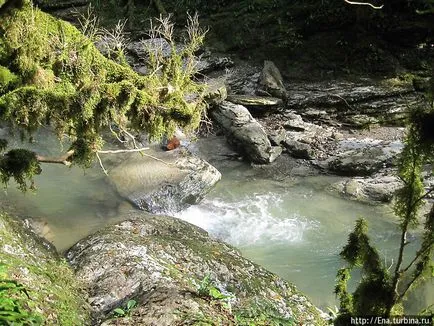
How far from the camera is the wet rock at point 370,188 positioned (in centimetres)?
950

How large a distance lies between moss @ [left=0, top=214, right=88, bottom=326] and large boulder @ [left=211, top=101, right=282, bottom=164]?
6133 mm

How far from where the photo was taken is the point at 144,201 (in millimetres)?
8719

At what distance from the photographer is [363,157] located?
1083cm

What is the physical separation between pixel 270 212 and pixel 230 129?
3059mm

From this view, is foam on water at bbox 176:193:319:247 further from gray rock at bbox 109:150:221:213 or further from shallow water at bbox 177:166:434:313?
gray rock at bbox 109:150:221:213

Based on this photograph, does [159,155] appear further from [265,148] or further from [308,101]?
[308,101]

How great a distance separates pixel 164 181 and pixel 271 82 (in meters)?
5.51

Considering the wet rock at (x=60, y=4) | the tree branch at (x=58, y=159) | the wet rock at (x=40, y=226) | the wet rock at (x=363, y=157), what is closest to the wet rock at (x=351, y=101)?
the wet rock at (x=363, y=157)

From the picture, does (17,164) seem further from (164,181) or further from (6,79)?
(164,181)

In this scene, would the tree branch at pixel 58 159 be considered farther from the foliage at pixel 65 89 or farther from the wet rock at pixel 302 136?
the wet rock at pixel 302 136

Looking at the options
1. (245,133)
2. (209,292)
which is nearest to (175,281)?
(209,292)

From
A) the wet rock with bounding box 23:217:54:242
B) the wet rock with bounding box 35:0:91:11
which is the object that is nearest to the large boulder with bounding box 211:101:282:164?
the wet rock with bounding box 23:217:54:242

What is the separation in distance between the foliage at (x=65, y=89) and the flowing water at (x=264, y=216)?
5.83ft

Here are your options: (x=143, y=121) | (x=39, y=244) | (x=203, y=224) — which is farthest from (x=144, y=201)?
(x=39, y=244)
